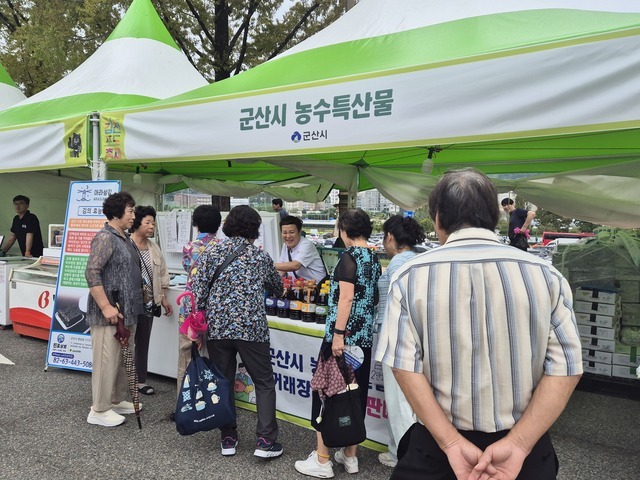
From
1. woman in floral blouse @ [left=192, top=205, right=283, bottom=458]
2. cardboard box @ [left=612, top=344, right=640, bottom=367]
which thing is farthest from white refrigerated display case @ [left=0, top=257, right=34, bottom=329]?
cardboard box @ [left=612, top=344, right=640, bottom=367]

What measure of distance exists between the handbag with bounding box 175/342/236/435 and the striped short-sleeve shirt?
1783mm

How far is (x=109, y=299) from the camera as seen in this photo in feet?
10.2

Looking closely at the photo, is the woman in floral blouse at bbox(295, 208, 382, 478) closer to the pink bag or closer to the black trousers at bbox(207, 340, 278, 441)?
the black trousers at bbox(207, 340, 278, 441)

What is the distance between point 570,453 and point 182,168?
19.8 ft

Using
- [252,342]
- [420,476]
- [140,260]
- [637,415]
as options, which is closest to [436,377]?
[420,476]

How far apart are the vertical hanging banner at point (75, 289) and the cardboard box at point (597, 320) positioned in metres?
4.36

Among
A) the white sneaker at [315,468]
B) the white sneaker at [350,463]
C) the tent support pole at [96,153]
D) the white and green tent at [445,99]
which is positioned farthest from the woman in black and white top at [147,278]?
the white sneaker at [350,463]

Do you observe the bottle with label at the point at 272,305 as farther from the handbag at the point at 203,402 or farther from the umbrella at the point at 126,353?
the umbrella at the point at 126,353

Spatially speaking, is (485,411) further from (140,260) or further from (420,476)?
(140,260)

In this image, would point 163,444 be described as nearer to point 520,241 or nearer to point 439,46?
point 439,46

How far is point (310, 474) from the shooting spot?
2629 millimetres

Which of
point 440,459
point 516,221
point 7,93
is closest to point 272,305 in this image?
point 440,459

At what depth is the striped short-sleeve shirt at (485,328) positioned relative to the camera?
46.9 inches

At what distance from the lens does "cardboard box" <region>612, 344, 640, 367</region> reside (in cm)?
397
